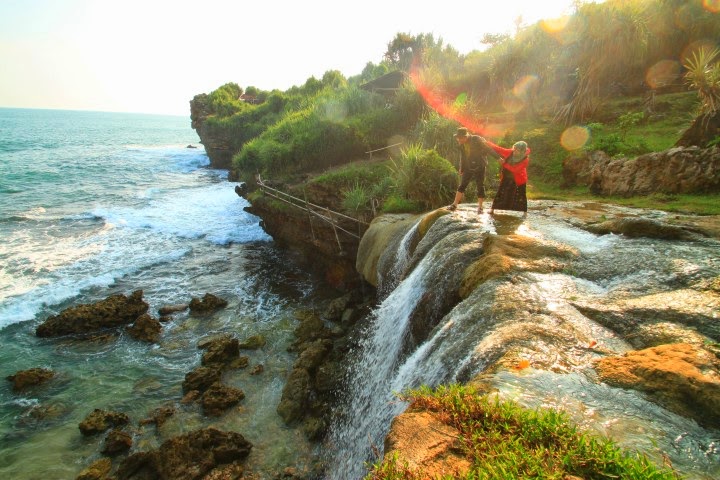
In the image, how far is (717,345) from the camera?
3283mm

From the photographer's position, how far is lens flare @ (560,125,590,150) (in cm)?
1299

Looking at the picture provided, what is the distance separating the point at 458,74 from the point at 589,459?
24.6 metres

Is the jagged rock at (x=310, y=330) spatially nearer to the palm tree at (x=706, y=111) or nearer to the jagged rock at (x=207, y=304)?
the jagged rock at (x=207, y=304)

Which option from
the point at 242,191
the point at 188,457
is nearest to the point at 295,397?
the point at 188,457

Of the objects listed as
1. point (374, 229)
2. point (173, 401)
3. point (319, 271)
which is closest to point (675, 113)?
point (374, 229)

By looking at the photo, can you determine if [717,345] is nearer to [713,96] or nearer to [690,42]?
[713,96]

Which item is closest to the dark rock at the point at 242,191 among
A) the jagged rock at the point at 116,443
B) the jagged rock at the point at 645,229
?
the jagged rock at the point at 116,443

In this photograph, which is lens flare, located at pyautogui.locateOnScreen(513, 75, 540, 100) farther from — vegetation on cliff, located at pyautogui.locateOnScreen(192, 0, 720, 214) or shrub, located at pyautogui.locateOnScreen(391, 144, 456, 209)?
shrub, located at pyautogui.locateOnScreen(391, 144, 456, 209)

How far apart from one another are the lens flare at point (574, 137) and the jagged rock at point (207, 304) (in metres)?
13.9

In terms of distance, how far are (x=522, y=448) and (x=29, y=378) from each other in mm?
12199

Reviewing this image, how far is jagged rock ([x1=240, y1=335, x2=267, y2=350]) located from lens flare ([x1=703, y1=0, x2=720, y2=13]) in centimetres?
2110

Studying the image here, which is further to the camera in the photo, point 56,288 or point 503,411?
point 56,288

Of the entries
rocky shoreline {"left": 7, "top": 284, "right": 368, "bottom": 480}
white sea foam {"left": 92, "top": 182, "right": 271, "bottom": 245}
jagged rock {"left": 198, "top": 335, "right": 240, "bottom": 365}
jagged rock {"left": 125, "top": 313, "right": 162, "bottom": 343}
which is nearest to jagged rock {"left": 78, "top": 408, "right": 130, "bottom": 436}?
rocky shoreline {"left": 7, "top": 284, "right": 368, "bottom": 480}

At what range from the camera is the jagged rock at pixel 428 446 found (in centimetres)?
229
